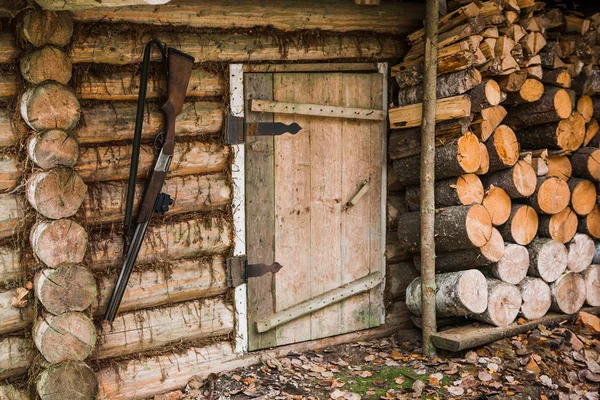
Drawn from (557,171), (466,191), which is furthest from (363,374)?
(557,171)

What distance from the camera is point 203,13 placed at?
15.6 ft

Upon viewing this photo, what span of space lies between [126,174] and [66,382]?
1.40m

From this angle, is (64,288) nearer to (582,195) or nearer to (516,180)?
(516,180)

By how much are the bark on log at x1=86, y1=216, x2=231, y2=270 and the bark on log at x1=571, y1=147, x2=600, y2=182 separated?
3.21 m

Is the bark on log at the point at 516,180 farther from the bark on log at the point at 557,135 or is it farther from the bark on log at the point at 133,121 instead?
the bark on log at the point at 133,121

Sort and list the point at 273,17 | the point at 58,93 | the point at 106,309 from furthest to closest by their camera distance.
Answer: the point at 273,17, the point at 106,309, the point at 58,93

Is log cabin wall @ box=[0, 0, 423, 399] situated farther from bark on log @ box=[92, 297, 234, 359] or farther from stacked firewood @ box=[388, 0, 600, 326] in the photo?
stacked firewood @ box=[388, 0, 600, 326]

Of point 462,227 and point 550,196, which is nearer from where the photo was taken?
point 462,227

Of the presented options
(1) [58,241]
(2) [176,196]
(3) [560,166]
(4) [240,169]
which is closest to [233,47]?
(4) [240,169]

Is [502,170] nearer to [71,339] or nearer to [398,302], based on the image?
[398,302]

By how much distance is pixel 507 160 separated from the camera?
545 centimetres

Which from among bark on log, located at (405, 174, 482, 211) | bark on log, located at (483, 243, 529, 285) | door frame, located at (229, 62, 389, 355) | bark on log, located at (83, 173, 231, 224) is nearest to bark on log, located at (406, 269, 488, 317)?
bark on log, located at (483, 243, 529, 285)

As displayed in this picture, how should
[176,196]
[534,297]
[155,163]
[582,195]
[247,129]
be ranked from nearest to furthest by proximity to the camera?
[155,163] < [176,196] < [247,129] < [534,297] < [582,195]

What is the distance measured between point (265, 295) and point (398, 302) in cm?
142
